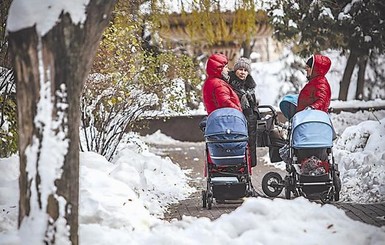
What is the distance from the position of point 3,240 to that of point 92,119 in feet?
19.1

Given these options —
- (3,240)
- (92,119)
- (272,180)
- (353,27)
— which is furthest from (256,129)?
(353,27)

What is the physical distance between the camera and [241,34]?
722 inches

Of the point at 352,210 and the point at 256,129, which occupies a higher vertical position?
the point at 256,129

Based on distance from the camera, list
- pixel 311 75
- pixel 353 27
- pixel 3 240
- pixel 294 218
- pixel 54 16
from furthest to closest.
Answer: pixel 353 27 < pixel 311 75 < pixel 294 218 < pixel 3 240 < pixel 54 16

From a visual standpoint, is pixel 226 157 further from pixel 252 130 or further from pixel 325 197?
pixel 325 197

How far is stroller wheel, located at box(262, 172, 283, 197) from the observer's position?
1020 centimetres

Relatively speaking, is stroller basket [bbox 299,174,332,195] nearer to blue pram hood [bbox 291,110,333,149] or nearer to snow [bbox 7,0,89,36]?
blue pram hood [bbox 291,110,333,149]

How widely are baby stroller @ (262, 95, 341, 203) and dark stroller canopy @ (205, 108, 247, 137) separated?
0.72 m

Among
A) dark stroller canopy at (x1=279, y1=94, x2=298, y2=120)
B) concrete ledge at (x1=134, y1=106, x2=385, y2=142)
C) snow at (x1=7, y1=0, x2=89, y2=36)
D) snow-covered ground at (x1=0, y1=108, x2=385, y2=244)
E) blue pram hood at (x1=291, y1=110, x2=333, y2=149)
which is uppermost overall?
snow at (x1=7, y1=0, x2=89, y2=36)

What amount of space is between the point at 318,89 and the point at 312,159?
987 mm

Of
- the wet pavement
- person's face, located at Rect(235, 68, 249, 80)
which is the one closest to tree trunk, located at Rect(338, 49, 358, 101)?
the wet pavement

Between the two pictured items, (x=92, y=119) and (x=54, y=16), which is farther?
(x=92, y=119)

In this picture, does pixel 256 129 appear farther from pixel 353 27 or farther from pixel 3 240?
pixel 353 27

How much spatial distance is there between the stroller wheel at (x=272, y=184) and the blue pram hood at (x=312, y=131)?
917mm
